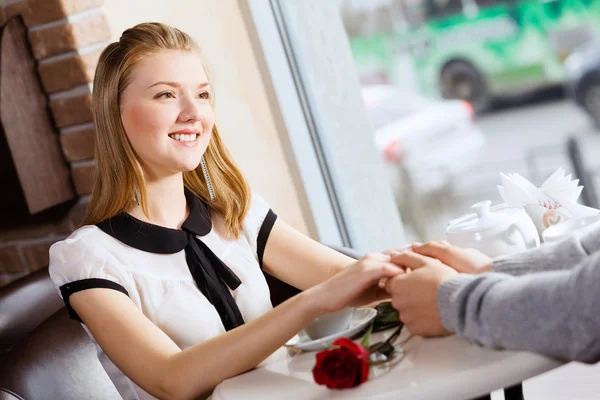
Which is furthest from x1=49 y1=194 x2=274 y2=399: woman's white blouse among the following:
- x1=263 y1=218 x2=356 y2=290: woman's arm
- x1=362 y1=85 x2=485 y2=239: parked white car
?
x1=362 y1=85 x2=485 y2=239: parked white car

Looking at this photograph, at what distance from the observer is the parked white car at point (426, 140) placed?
13.1 feet

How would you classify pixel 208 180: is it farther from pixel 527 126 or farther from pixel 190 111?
pixel 527 126

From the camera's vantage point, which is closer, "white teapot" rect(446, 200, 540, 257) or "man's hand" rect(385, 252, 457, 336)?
"man's hand" rect(385, 252, 457, 336)

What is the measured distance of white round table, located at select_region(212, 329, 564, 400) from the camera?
972 millimetres

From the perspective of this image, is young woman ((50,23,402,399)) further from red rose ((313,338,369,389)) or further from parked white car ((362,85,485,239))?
parked white car ((362,85,485,239))

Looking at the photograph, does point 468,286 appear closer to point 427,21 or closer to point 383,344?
point 383,344

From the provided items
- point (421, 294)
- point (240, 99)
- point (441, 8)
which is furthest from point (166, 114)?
point (441, 8)

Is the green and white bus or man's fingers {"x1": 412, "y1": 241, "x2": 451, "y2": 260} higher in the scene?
the green and white bus

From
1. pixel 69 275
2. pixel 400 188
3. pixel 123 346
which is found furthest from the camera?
pixel 400 188

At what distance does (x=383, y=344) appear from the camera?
1.13m

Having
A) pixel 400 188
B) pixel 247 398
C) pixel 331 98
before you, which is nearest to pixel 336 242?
pixel 331 98

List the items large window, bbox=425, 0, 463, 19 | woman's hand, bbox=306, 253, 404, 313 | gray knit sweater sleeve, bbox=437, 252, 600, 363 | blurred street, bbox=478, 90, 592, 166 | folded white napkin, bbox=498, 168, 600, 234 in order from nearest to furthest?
gray knit sweater sleeve, bbox=437, 252, 600, 363, woman's hand, bbox=306, 253, 404, 313, folded white napkin, bbox=498, 168, 600, 234, large window, bbox=425, 0, 463, 19, blurred street, bbox=478, 90, 592, 166

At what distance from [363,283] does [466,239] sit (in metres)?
0.24

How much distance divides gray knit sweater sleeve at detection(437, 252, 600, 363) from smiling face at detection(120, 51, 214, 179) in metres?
0.69
